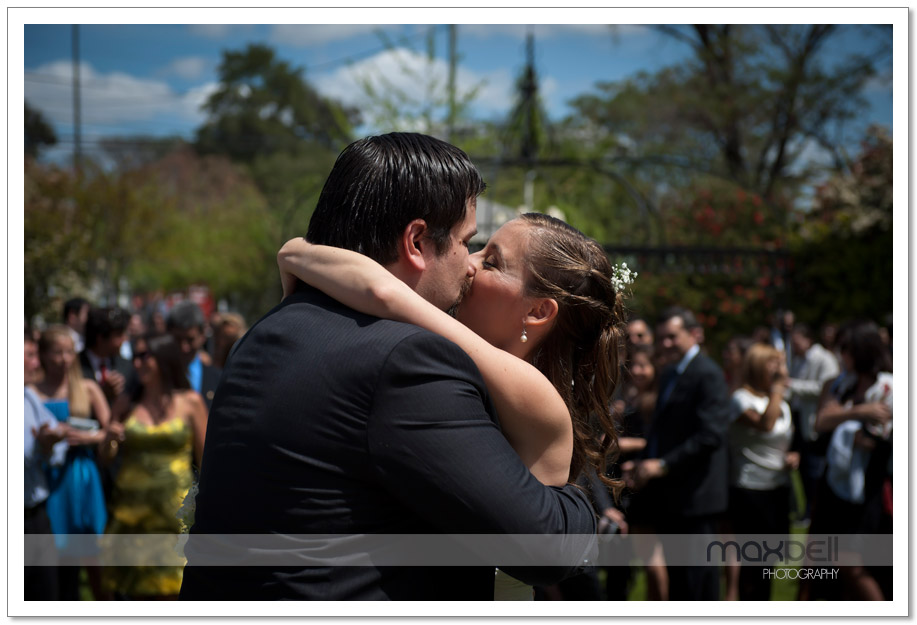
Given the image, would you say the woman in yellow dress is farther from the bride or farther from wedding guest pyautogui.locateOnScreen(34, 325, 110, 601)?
the bride

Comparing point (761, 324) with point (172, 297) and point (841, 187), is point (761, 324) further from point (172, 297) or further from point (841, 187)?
point (172, 297)

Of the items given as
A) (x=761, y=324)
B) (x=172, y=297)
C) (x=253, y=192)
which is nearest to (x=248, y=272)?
(x=172, y=297)

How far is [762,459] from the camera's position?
605 centimetres

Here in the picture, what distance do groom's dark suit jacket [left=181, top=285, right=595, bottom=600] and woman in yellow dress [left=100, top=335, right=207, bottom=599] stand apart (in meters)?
3.92

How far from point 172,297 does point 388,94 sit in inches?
454

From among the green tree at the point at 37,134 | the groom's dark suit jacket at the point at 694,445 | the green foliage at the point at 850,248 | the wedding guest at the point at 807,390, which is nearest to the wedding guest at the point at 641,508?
the groom's dark suit jacket at the point at 694,445

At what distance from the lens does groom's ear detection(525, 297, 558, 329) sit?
2172 millimetres

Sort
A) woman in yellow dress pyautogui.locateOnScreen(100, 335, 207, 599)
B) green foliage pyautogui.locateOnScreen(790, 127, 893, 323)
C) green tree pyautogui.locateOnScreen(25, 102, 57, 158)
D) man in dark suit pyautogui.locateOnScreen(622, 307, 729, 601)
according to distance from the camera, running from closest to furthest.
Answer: woman in yellow dress pyautogui.locateOnScreen(100, 335, 207, 599) < man in dark suit pyautogui.locateOnScreen(622, 307, 729, 601) < green foliage pyautogui.locateOnScreen(790, 127, 893, 323) < green tree pyautogui.locateOnScreen(25, 102, 57, 158)

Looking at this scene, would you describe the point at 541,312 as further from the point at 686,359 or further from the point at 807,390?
the point at 807,390

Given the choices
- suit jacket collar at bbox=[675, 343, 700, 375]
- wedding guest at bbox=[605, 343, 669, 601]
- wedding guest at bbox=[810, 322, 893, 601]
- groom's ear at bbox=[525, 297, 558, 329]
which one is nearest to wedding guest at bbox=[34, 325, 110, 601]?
wedding guest at bbox=[605, 343, 669, 601]

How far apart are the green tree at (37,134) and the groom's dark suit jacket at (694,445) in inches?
720

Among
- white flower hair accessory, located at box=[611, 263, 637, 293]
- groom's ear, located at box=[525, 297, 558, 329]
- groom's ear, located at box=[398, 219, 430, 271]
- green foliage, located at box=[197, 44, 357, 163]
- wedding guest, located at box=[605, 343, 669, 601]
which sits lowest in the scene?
wedding guest, located at box=[605, 343, 669, 601]

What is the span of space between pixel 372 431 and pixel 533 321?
77 cm

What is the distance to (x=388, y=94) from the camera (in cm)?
1739
